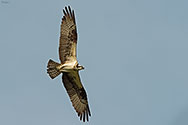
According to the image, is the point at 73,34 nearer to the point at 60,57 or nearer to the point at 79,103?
the point at 60,57

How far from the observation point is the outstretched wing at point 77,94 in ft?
58.7

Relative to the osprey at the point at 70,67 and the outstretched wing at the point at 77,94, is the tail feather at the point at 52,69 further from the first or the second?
the outstretched wing at the point at 77,94

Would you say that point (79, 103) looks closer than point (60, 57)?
No

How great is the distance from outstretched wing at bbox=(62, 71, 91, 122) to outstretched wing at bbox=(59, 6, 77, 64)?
92 cm

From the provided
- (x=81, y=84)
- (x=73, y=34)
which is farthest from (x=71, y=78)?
(x=73, y=34)

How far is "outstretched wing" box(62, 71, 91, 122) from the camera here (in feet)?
58.7

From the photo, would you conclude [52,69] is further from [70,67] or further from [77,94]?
[77,94]

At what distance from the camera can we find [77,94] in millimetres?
18438

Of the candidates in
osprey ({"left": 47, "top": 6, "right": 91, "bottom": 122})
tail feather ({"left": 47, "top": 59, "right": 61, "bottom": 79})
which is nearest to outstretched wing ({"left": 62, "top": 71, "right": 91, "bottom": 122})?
osprey ({"left": 47, "top": 6, "right": 91, "bottom": 122})

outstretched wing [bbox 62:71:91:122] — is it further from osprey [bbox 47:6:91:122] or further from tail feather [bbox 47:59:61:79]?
tail feather [bbox 47:59:61:79]

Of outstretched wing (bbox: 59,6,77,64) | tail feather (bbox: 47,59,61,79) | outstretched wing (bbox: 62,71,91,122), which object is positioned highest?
outstretched wing (bbox: 59,6,77,64)

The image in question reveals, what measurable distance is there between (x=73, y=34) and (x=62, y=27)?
0.50m

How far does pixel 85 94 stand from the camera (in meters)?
18.6

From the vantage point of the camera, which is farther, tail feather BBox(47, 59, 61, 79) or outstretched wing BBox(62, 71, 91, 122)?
outstretched wing BBox(62, 71, 91, 122)
